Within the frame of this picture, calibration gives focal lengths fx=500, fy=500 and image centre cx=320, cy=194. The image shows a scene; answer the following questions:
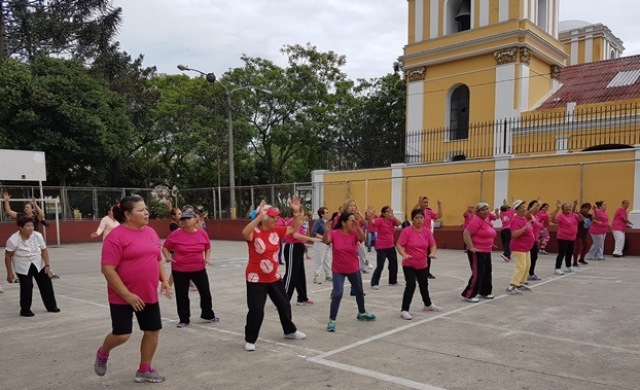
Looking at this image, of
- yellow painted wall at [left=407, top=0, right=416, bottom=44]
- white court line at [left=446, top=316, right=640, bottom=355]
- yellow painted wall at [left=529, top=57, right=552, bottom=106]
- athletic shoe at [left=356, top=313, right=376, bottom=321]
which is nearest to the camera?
white court line at [left=446, top=316, right=640, bottom=355]

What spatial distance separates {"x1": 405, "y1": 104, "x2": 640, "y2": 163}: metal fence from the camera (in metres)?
19.8

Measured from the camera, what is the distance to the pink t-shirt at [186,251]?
22.8 ft

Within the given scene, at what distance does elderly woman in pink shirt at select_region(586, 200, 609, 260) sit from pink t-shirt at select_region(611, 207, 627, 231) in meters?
0.41

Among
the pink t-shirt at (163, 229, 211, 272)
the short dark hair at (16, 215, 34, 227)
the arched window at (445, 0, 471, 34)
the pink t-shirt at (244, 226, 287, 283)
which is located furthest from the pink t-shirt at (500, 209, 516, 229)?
the arched window at (445, 0, 471, 34)

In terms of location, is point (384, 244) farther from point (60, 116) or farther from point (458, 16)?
point (60, 116)

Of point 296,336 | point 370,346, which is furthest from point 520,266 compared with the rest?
point 296,336

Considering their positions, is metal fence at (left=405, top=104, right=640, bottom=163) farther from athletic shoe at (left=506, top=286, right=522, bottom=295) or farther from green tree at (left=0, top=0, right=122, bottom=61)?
green tree at (left=0, top=0, right=122, bottom=61)

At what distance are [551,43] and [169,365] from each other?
27770 mm

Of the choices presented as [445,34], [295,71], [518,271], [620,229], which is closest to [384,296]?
[518,271]

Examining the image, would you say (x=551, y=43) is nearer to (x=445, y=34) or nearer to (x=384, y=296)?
(x=445, y=34)

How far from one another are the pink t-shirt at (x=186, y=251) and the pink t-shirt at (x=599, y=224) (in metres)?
11.5

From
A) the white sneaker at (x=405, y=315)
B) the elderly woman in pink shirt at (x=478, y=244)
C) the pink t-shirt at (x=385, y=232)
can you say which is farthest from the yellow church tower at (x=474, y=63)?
the white sneaker at (x=405, y=315)

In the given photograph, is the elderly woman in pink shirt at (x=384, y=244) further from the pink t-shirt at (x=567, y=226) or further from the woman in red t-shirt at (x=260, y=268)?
the woman in red t-shirt at (x=260, y=268)

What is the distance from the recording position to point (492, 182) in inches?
754
